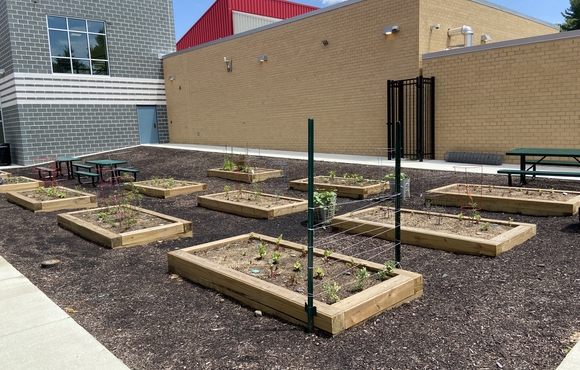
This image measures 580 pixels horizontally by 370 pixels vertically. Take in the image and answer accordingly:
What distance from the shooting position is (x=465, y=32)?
14.7 m

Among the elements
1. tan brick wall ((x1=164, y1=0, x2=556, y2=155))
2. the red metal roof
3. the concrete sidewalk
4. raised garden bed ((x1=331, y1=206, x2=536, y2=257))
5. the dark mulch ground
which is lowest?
the dark mulch ground

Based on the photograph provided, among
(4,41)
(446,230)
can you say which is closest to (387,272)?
(446,230)

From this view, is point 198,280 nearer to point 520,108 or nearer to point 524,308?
point 524,308

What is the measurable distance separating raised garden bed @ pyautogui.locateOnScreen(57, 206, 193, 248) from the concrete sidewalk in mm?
1673

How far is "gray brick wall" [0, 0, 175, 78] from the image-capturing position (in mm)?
20344

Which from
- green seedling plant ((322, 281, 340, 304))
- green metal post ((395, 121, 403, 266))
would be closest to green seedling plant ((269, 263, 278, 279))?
green seedling plant ((322, 281, 340, 304))

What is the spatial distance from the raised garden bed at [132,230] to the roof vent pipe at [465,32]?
11.7 m

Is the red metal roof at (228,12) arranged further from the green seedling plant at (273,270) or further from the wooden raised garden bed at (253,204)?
the green seedling plant at (273,270)

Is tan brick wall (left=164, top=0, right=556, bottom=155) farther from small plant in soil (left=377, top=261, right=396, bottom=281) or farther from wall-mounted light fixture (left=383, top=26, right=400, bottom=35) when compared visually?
small plant in soil (left=377, top=261, right=396, bottom=281)

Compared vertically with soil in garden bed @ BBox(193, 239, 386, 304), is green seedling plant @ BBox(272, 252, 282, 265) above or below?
above

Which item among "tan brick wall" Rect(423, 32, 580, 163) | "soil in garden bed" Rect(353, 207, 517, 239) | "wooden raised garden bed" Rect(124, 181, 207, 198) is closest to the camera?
"soil in garden bed" Rect(353, 207, 517, 239)

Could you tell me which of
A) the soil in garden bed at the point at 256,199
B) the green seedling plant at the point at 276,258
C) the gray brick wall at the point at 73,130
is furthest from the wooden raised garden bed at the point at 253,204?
the gray brick wall at the point at 73,130

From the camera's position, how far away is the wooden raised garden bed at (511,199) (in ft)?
23.2

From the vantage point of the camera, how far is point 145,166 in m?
17.6
